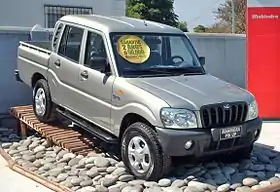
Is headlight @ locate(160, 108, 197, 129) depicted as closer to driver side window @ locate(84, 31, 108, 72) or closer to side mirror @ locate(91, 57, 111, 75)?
side mirror @ locate(91, 57, 111, 75)

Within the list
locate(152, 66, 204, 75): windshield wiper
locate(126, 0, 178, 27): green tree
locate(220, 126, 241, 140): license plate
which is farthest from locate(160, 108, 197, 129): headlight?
locate(126, 0, 178, 27): green tree

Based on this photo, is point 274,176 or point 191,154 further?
point 274,176

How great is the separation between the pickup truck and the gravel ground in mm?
219


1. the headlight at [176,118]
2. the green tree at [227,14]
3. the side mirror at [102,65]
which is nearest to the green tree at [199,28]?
the green tree at [227,14]

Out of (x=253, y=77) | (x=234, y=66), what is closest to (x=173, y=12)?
(x=234, y=66)

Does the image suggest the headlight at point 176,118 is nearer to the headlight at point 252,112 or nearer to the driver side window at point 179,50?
the headlight at point 252,112

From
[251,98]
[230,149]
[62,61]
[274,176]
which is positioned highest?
[62,61]

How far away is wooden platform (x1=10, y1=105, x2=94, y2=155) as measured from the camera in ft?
25.4

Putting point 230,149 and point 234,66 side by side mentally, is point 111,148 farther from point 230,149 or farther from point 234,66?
point 234,66

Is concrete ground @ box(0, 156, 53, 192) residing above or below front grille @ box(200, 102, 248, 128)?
below

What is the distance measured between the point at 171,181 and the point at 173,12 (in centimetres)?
3199

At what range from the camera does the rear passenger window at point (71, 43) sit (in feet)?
26.0

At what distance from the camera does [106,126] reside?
23.3ft

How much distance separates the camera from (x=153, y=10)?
35094 millimetres
